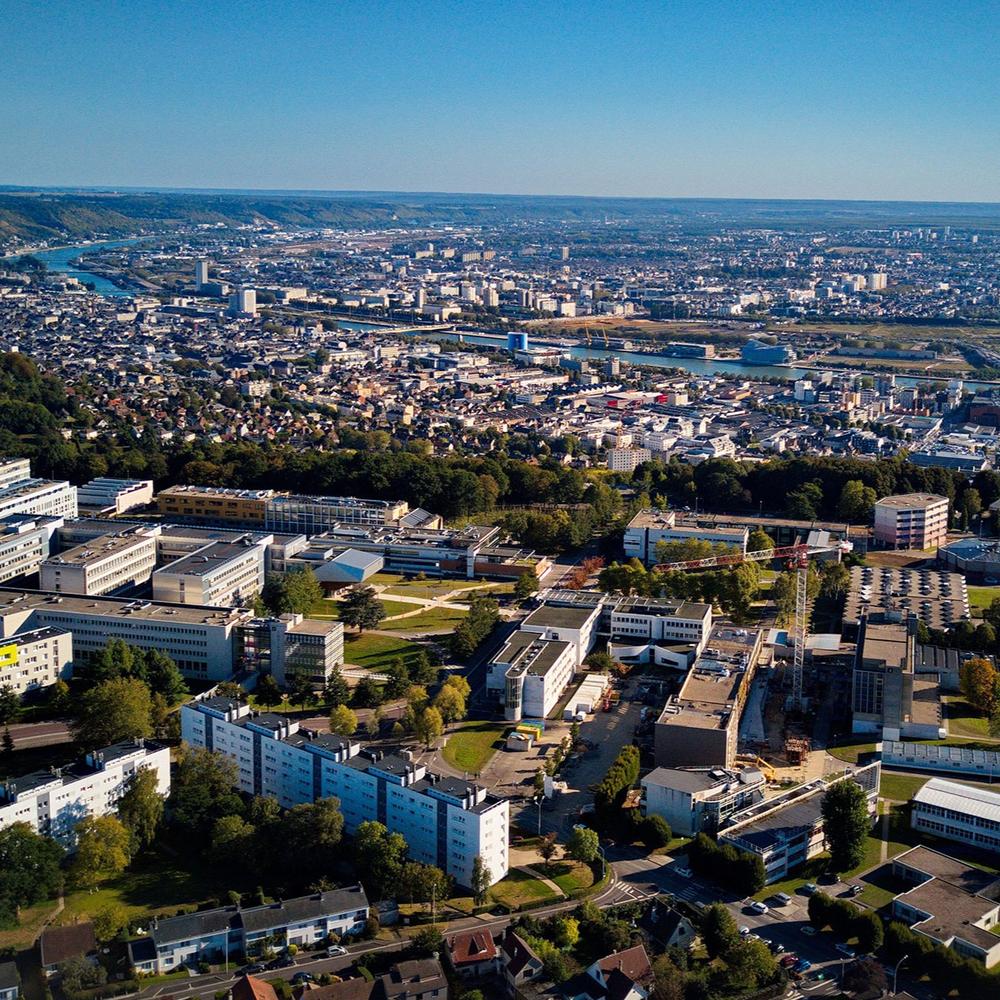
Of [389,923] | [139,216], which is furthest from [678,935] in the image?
[139,216]

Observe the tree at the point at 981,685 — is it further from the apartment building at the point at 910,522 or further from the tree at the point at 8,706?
the tree at the point at 8,706

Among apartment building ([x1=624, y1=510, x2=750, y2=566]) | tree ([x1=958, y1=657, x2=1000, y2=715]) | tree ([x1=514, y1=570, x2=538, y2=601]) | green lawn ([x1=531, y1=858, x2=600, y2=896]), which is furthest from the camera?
apartment building ([x1=624, y1=510, x2=750, y2=566])

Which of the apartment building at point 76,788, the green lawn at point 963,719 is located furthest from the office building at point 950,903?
the apartment building at point 76,788

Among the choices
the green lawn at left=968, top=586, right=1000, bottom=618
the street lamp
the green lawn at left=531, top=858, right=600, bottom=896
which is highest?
the green lawn at left=968, top=586, right=1000, bottom=618

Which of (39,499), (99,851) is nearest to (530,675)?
(99,851)

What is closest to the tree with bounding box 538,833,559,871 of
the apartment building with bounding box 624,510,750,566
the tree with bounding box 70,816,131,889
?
the tree with bounding box 70,816,131,889

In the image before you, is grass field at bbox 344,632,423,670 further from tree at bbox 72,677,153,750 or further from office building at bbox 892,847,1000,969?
office building at bbox 892,847,1000,969
